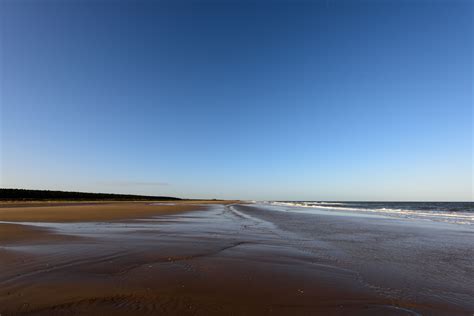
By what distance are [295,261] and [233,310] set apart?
321 centimetres

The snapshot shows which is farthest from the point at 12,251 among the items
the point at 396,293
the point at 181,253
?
the point at 396,293

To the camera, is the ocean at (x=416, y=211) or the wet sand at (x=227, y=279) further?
the ocean at (x=416, y=211)

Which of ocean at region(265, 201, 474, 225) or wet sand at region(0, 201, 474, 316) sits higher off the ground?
wet sand at region(0, 201, 474, 316)

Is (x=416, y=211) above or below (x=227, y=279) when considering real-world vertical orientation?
below

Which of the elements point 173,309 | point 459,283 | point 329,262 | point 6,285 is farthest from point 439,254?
point 6,285

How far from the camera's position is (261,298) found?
13.4 ft

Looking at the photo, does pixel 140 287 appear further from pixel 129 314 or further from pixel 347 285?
pixel 347 285

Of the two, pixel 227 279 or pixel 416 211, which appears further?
pixel 416 211

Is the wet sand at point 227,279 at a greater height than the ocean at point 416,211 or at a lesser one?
greater

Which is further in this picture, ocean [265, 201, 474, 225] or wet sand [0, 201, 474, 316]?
ocean [265, 201, 474, 225]

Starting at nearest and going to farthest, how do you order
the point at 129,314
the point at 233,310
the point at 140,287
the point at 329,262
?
the point at 129,314
the point at 233,310
the point at 140,287
the point at 329,262

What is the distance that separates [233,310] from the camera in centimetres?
361

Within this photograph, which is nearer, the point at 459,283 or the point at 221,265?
the point at 459,283

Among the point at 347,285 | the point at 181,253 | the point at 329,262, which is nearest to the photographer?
the point at 347,285
